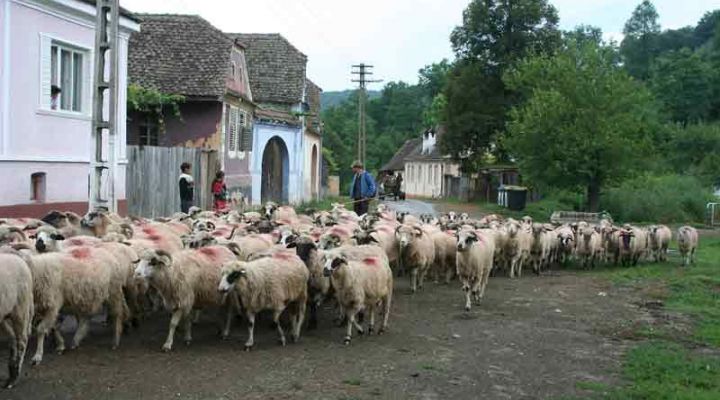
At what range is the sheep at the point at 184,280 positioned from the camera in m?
9.55

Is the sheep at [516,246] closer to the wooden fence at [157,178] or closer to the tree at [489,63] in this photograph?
the wooden fence at [157,178]

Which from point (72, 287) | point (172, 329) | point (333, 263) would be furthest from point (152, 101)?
point (72, 287)

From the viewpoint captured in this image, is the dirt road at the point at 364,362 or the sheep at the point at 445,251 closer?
the dirt road at the point at 364,362

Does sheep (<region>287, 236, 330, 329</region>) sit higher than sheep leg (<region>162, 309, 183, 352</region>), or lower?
higher

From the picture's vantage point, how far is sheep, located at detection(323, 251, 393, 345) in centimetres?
1043

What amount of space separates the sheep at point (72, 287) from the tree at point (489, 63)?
144 ft

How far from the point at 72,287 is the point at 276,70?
33827 mm

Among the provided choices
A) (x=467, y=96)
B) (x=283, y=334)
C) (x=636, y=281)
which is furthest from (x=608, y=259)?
(x=467, y=96)

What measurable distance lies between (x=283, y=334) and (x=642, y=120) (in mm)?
29809

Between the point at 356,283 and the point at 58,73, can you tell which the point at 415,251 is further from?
the point at 58,73

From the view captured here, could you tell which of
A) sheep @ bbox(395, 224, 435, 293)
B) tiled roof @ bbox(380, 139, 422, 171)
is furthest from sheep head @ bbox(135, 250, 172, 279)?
tiled roof @ bbox(380, 139, 422, 171)

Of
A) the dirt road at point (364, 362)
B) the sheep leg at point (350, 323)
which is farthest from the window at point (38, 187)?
the sheep leg at point (350, 323)

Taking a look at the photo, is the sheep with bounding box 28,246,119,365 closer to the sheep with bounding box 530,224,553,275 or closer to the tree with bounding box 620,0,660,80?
the sheep with bounding box 530,224,553,275

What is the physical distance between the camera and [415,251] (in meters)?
14.9
